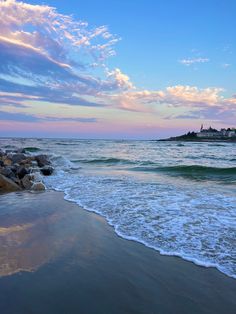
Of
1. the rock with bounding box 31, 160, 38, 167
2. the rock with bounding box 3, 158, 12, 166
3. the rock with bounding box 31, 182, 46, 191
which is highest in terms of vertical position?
the rock with bounding box 3, 158, 12, 166

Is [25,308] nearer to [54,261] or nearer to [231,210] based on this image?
[54,261]

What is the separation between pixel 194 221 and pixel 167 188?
4.10 meters

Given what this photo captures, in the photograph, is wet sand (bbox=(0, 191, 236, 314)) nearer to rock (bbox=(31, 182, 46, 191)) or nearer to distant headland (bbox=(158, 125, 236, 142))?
rock (bbox=(31, 182, 46, 191))

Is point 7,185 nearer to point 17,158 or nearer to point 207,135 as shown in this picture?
point 17,158

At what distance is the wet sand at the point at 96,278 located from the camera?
291 cm

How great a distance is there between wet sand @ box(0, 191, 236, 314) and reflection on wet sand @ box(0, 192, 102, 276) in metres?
0.01

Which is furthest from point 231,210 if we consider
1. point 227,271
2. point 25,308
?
point 25,308

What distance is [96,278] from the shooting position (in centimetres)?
346

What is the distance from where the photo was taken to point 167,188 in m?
10.0

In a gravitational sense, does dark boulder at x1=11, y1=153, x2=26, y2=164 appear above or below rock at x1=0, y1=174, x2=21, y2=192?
above

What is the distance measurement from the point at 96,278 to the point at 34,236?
184 centimetres

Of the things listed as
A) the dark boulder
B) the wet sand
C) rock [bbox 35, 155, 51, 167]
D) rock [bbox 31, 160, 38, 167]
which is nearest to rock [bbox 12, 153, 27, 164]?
the dark boulder

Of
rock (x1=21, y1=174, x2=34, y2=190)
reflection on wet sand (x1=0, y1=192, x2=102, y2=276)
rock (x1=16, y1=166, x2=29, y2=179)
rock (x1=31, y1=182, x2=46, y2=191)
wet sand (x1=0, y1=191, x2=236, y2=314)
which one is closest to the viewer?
wet sand (x1=0, y1=191, x2=236, y2=314)

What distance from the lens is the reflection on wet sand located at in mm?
3900
